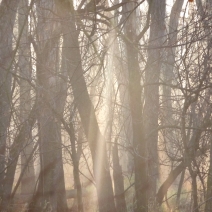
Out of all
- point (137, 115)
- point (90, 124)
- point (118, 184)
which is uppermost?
point (137, 115)

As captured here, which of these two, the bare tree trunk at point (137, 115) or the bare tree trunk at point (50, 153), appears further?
the bare tree trunk at point (50, 153)

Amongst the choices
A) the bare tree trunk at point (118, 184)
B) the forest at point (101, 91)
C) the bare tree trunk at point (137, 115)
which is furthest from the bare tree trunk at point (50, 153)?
the bare tree trunk at point (137, 115)

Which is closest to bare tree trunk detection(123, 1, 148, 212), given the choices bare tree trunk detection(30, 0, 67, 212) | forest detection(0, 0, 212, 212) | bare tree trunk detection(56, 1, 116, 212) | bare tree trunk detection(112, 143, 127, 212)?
forest detection(0, 0, 212, 212)

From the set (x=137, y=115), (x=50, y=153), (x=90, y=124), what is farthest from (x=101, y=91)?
(x=50, y=153)

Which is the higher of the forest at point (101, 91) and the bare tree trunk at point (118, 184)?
the forest at point (101, 91)

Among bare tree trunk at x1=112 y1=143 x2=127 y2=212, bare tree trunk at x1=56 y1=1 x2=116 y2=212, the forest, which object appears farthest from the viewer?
bare tree trunk at x1=112 y1=143 x2=127 y2=212

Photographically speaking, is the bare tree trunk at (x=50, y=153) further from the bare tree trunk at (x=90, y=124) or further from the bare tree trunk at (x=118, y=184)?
the bare tree trunk at (x=90, y=124)

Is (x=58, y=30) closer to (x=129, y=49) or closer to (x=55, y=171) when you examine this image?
(x=129, y=49)

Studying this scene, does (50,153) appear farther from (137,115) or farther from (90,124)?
(137,115)

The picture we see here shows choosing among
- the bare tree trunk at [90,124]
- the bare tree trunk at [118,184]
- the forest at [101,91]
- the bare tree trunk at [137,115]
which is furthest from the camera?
the bare tree trunk at [118,184]

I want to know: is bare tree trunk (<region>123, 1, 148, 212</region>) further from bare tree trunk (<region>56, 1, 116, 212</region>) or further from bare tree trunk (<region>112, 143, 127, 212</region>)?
bare tree trunk (<region>112, 143, 127, 212</region>)

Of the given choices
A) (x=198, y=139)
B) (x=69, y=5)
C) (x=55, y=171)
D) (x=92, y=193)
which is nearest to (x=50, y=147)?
(x=55, y=171)

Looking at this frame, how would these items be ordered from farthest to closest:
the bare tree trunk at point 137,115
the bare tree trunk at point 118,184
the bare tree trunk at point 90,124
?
the bare tree trunk at point 118,184 < the bare tree trunk at point 137,115 < the bare tree trunk at point 90,124

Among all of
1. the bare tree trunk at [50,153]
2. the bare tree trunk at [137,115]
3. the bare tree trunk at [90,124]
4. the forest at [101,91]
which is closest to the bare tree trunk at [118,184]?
the forest at [101,91]
